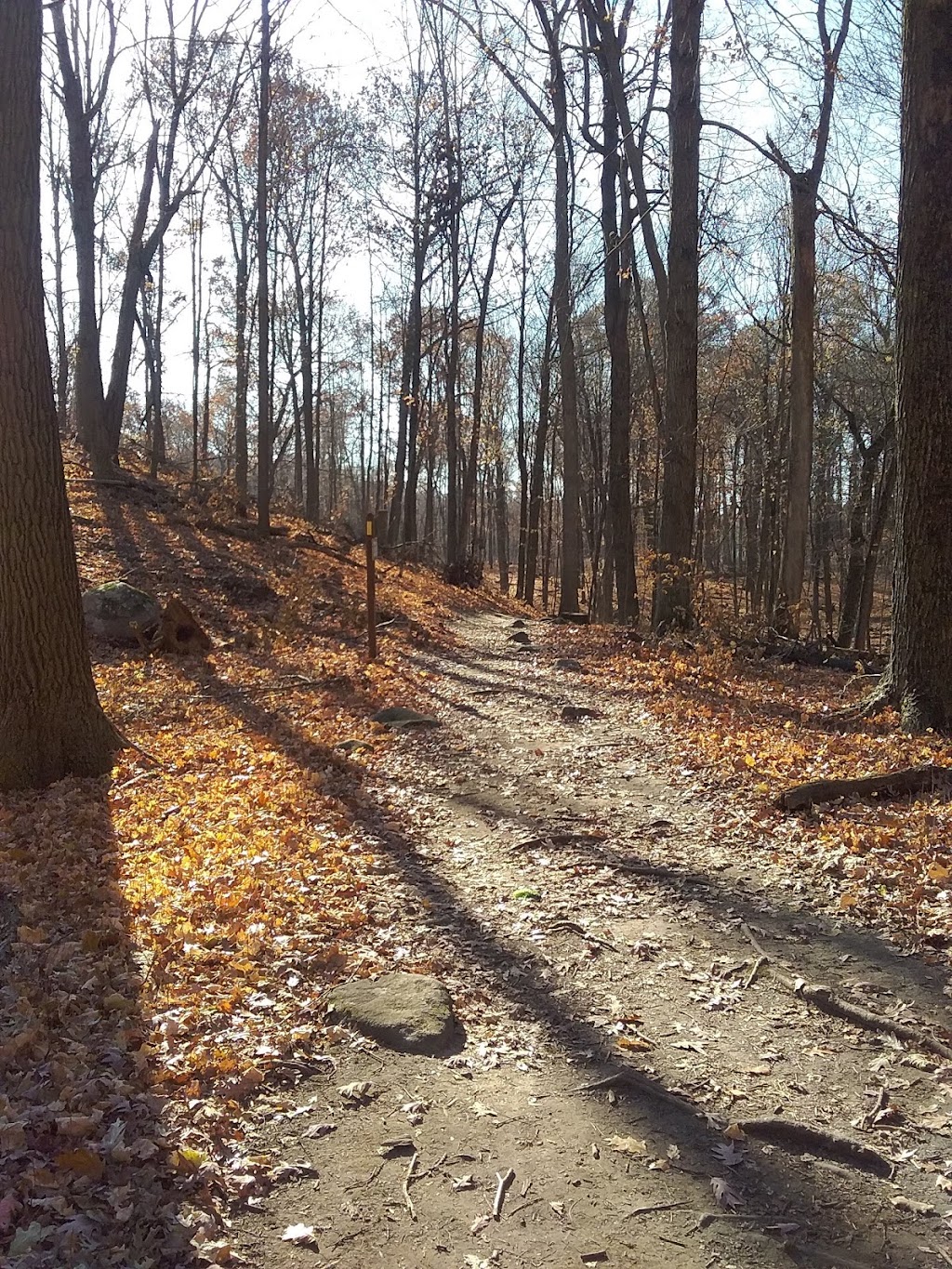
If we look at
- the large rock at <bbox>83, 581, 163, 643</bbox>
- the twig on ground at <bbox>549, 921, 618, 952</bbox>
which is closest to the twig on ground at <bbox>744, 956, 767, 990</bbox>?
the twig on ground at <bbox>549, 921, 618, 952</bbox>

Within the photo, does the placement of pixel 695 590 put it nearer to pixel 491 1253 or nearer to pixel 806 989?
pixel 806 989

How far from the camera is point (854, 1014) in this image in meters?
3.73

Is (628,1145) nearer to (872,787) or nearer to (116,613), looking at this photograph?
(872,787)

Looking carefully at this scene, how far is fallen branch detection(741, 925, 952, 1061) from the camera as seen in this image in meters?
3.48

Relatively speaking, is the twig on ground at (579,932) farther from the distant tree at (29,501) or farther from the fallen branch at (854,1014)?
the distant tree at (29,501)

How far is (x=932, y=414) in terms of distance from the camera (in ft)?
22.7

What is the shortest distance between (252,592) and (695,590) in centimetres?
752

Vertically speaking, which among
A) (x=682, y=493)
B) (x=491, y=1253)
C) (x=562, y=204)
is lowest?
(x=491, y=1253)

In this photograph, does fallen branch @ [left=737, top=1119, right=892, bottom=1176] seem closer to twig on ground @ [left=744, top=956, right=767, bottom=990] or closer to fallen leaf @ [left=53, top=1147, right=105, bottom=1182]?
twig on ground @ [left=744, top=956, right=767, bottom=990]

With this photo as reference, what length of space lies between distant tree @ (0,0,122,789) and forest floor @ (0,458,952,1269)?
2.04 feet

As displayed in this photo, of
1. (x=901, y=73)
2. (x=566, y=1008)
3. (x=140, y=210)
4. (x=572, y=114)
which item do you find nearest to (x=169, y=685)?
(x=566, y=1008)

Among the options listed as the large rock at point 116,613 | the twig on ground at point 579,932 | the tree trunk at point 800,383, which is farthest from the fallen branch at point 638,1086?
the tree trunk at point 800,383

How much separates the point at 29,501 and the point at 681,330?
9081mm

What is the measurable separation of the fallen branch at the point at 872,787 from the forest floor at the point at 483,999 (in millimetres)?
134
